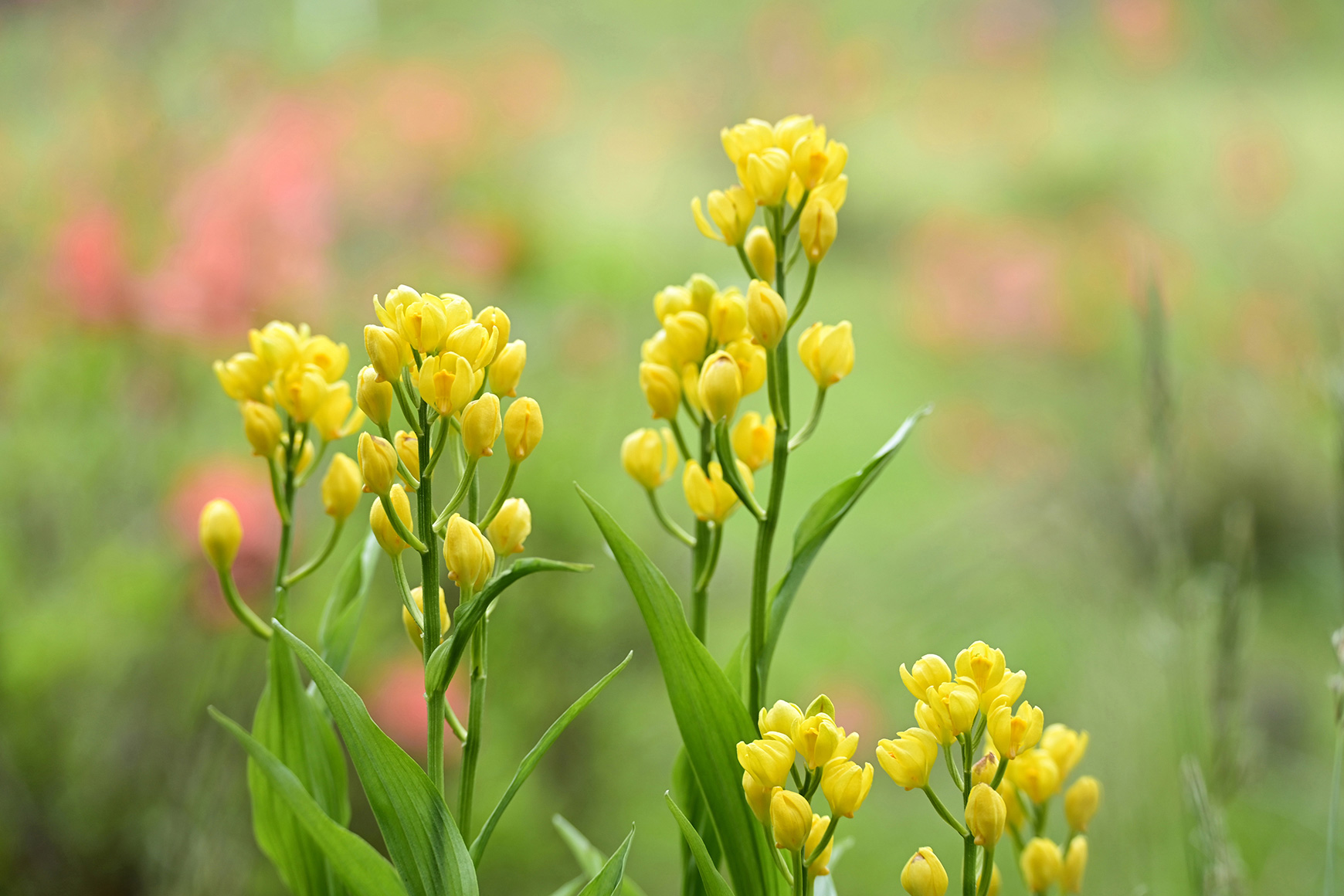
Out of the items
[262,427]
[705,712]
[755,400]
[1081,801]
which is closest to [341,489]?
[262,427]

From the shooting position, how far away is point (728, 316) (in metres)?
0.30

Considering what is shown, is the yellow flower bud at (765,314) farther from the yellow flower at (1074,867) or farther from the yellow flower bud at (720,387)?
the yellow flower at (1074,867)

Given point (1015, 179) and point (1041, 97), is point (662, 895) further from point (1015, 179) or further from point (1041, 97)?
point (1041, 97)

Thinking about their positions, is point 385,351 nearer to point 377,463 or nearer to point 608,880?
point 377,463

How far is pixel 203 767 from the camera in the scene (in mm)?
438

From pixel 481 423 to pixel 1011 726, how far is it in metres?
0.15

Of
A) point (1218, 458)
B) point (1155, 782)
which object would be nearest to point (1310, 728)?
point (1218, 458)

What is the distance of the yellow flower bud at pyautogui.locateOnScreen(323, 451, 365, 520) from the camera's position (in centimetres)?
33

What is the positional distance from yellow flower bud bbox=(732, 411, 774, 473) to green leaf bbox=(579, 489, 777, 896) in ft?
0.22

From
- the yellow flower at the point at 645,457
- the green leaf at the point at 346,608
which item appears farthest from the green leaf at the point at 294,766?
the yellow flower at the point at 645,457

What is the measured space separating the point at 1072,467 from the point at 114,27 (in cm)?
152

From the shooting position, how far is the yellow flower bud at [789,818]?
0.77 ft

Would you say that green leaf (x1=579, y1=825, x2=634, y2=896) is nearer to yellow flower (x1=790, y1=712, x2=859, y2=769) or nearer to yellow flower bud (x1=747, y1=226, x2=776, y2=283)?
yellow flower (x1=790, y1=712, x2=859, y2=769)

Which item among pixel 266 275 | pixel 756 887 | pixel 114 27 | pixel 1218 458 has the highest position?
pixel 114 27
